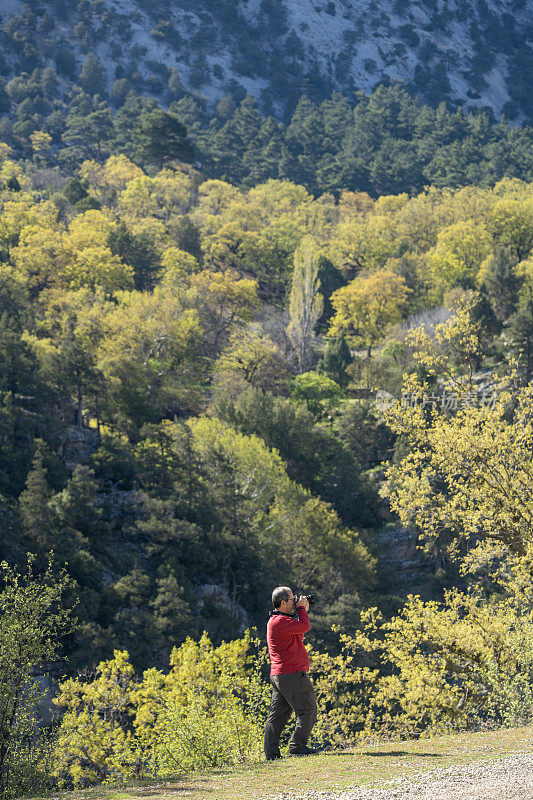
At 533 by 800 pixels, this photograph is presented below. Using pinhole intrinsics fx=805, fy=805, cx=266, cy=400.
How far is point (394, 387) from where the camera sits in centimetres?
5134

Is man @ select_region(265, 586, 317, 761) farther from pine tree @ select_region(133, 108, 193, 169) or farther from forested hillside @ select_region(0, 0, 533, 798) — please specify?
pine tree @ select_region(133, 108, 193, 169)

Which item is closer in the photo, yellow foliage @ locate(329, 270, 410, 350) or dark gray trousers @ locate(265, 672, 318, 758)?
dark gray trousers @ locate(265, 672, 318, 758)

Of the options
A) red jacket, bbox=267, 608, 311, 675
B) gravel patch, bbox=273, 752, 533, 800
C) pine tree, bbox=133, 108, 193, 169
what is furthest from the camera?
pine tree, bbox=133, 108, 193, 169

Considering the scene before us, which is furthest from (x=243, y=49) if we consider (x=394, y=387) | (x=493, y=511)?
(x=493, y=511)

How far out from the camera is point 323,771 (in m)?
8.80

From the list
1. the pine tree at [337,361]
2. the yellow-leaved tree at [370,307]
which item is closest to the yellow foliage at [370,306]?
the yellow-leaved tree at [370,307]

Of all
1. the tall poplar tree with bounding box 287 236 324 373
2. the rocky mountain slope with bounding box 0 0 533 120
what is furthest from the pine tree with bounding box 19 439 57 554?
the rocky mountain slope with bounding box 0 0 533 120

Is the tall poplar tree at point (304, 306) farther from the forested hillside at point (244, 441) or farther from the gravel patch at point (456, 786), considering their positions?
the gravel patch at point (456, 786)

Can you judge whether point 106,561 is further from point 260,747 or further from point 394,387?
point 394,387

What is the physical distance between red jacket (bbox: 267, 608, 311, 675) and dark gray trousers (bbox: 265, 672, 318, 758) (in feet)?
0.32

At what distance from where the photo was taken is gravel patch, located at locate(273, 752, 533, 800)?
295 inches

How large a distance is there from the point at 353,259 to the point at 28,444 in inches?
1960

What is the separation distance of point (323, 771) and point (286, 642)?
4.65ft

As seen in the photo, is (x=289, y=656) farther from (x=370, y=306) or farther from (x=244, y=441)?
(x=370, y=306)
